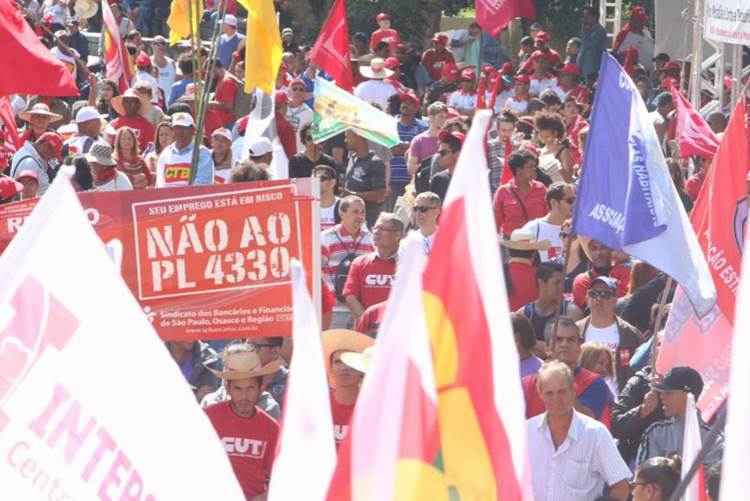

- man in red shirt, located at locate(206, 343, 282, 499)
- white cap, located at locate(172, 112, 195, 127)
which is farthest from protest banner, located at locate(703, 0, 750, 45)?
man in red shirt, located at locate(206, 343, 282, 499)

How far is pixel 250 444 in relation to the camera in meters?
8.43

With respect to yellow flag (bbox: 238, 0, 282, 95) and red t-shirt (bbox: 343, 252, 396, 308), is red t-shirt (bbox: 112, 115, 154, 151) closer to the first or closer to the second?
yellow flag (bbox: 238, 0, 282, 95)

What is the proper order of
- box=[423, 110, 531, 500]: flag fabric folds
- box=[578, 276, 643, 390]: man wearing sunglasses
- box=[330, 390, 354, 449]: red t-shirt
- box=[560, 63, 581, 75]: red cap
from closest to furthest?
box=[423, 110, 531, 500]: flag fabric folds < box=[330, 390, 354, 449]: red t-shirt < box=[578, 276, 643, 390]: man wearing sunglasses < box=[560, 63, 581, 75]: red cap

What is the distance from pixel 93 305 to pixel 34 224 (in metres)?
0.26

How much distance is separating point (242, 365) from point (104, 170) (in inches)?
156

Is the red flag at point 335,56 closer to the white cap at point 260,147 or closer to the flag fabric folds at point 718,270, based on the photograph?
the white cap at point 260,147

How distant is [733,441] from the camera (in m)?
A: 4.48

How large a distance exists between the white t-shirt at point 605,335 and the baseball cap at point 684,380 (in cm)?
139

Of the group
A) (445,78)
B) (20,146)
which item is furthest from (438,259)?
(445,78)

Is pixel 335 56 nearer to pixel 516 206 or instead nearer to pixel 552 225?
pixel 516 206

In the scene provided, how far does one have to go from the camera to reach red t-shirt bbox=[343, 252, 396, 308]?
1084cm

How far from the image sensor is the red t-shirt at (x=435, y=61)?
23125 mm

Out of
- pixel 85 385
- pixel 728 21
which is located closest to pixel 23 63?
pixel 85 385

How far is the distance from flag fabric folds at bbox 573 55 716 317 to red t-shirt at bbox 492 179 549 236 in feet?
11.9
